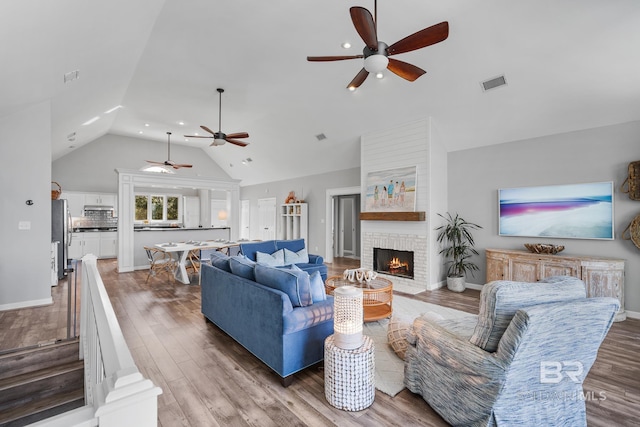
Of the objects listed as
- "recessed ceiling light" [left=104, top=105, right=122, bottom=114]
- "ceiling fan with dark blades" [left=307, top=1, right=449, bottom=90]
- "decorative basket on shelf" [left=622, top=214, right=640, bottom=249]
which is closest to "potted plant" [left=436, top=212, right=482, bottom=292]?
"decorative basket on shelf" [left=622, top=214, right=640, bottom=249]

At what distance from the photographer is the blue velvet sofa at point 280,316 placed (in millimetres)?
2395

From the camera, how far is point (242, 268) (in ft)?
10.1

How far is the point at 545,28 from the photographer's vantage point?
11.0 feet

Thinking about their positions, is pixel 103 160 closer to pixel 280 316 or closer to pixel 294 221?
pixel 294 221

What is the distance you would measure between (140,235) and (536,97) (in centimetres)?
843

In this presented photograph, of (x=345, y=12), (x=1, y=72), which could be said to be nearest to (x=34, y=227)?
(x=1, y=72)

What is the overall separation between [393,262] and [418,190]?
5.07 feet

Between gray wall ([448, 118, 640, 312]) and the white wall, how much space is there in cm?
677

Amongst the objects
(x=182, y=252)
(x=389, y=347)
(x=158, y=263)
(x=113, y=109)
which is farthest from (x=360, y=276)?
(x=113, y=109)

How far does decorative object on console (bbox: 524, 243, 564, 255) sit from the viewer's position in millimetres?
4453

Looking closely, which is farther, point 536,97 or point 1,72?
point 536,97

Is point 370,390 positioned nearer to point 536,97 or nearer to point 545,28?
point 545,28

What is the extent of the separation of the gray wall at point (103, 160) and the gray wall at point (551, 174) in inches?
275

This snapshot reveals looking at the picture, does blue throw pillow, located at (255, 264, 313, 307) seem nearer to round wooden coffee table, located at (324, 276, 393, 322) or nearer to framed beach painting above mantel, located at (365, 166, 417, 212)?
round wooden coffee table, located at (324, 276, 393, 322)
